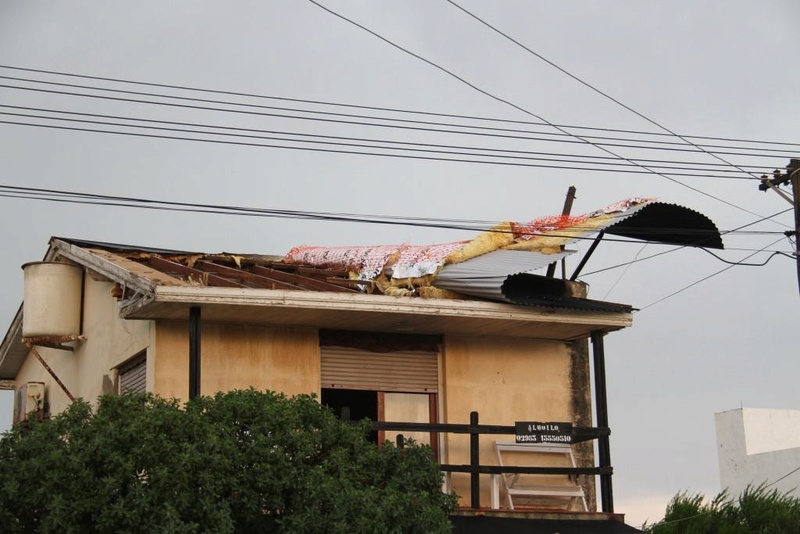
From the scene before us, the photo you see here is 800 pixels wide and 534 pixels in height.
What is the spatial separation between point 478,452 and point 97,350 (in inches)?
231

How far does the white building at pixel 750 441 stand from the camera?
27.2 m

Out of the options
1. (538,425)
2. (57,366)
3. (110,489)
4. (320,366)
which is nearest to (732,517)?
(538,425)

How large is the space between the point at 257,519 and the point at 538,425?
505 centimetres

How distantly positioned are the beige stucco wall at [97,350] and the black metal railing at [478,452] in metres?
3.64

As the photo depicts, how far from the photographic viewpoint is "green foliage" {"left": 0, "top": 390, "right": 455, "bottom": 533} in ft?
40.2

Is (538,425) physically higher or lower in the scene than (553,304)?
lower

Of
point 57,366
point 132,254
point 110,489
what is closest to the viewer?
point 110,489

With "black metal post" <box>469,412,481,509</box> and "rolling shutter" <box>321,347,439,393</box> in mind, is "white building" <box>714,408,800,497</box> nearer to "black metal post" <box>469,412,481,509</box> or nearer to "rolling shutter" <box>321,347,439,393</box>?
"rolling shutter" <box>321,347,439,393</box>

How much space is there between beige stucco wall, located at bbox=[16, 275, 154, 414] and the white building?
13.9 meters

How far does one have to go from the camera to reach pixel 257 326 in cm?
1727

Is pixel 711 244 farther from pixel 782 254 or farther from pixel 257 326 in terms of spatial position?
pixel 257 326

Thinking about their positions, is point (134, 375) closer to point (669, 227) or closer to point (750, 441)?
point (669, 227)

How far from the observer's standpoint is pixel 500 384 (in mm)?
18578

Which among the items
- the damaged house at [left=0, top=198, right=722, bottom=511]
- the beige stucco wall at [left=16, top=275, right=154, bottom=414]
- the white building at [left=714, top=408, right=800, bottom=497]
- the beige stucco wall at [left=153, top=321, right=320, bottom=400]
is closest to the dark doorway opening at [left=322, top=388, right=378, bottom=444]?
the damaged house at [left=0, top=198, right=722, bottom=511]
